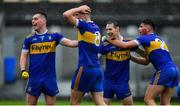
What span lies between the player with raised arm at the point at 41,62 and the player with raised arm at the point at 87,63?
0.37 m

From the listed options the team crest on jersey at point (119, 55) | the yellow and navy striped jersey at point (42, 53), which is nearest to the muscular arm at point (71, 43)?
the yellow and navy striped jersey at point (42, 53)

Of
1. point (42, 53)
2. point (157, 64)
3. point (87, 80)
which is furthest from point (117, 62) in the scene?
point (42, 53)

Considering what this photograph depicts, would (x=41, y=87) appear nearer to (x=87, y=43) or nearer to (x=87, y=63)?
(x=87, y=63)

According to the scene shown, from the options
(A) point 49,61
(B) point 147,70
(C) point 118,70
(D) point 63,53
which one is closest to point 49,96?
(A) point 49,61

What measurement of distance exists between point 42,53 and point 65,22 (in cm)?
1585

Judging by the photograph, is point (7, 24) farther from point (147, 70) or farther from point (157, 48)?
point (157, 48)

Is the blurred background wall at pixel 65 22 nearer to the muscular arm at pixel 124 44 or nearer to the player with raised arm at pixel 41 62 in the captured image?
the muscular arm at pixel 124 44

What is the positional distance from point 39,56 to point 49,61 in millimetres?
220

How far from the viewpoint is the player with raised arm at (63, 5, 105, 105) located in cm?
1288

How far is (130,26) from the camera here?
29.5m

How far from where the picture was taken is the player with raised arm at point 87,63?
1288cm

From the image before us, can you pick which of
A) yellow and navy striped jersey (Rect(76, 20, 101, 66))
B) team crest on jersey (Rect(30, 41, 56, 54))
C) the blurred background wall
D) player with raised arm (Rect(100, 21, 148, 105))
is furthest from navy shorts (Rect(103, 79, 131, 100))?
the blurred background wall

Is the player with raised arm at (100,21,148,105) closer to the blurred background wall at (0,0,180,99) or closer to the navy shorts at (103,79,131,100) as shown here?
the navy shorts at (103,79,131,100)

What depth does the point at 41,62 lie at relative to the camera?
13141 mm
